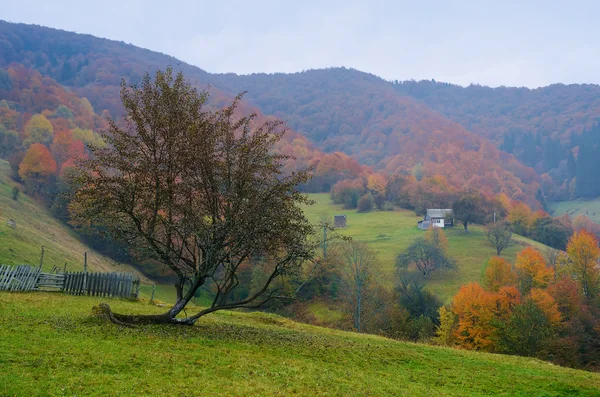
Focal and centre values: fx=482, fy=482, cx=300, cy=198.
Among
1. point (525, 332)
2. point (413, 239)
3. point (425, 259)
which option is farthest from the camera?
point (413, 239)

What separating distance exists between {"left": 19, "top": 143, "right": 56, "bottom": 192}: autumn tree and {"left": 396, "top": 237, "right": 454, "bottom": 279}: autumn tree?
253 ft

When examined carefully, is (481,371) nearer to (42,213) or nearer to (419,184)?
(42,213)

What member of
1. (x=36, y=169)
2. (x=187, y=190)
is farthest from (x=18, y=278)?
(x=36, y=169)

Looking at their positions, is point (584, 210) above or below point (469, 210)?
below

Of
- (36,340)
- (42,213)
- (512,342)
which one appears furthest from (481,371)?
→ (42,213)

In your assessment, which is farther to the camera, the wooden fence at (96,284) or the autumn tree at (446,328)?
the autumn tree at (446,328)

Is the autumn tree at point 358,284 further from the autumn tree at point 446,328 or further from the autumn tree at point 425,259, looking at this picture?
the autumn tree at point 425,259

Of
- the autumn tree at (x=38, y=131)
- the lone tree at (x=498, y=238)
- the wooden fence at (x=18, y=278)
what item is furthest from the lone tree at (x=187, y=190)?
the autumn tree at (x=38, y=131)

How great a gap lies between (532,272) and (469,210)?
41.0m

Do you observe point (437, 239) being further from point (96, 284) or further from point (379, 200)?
point (96, 284)

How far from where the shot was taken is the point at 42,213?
90.6m

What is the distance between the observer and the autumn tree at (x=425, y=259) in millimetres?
90562

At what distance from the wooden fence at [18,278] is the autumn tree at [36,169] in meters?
80.4

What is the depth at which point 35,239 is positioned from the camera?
64250mm
